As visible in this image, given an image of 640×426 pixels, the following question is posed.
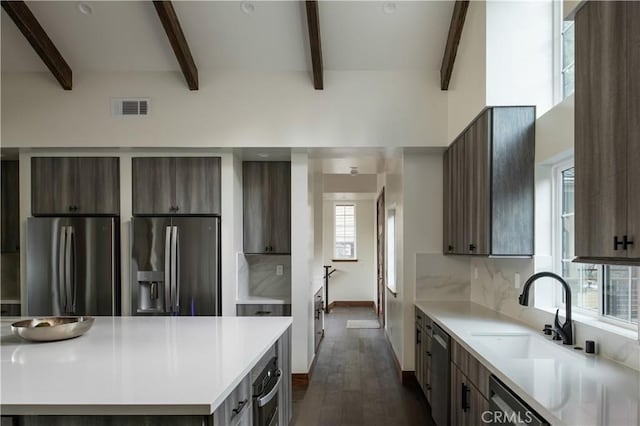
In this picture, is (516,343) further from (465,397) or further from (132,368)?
(132,368)

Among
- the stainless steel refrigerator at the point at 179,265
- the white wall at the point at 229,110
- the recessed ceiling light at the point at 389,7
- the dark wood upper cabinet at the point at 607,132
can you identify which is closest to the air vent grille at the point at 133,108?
the white wall at the point at 229,110

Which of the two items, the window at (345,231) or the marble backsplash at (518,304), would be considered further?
the window at (345,231)

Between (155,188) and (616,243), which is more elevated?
(155,188)

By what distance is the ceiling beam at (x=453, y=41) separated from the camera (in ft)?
12.1

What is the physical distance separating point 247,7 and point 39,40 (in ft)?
6.32

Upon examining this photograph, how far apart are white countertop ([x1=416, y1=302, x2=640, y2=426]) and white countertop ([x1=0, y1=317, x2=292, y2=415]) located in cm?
109

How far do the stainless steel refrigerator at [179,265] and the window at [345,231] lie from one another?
5944 mm

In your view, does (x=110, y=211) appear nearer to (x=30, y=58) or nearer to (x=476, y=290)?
(x=30, y=58)

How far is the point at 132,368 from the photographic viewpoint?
6.23 ft

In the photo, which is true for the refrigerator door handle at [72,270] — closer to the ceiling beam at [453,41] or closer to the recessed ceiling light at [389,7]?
the recessed ceiling light at [389,7]

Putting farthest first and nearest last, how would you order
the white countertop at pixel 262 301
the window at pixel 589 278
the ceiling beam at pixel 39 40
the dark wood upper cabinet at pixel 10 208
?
the dark wood upper cabinet at pixel 10 208 < the white countertop at pixel 262 301 < the ceiling beam at pixel 39 40 < the window at pixel 589 278

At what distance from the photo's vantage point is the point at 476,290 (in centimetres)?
437

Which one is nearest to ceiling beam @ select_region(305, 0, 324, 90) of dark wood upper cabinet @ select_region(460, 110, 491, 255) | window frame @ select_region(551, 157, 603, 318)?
dark wood upper cabinet @ select_region(460, 110, 491, 255)

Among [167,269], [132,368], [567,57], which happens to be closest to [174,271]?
[167,269]
